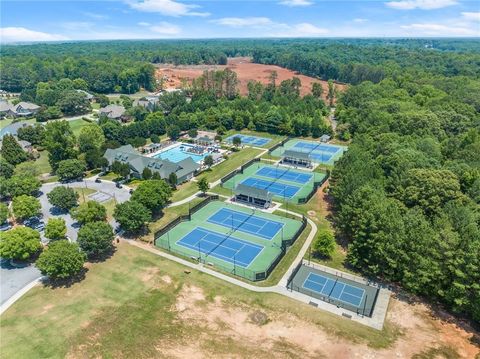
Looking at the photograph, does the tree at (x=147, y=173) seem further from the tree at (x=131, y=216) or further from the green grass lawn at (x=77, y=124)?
the green grass lawn at (x=77, y=124)

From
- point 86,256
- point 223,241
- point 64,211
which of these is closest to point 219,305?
point 223,241

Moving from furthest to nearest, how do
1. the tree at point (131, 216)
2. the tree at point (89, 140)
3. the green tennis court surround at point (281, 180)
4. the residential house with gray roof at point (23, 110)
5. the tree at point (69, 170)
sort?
the residential house with gray roof at point (23, 110) < the tree at point (89, 140) < the tree at point (69, 170) < the green tennis court surround at point (281, 180) < the tree at point (131, 216)

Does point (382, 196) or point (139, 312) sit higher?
point (382, 196)

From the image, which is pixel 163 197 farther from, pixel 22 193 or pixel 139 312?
pixel 22 193

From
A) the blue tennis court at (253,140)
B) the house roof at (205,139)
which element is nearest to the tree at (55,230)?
the house roof at (205,139)

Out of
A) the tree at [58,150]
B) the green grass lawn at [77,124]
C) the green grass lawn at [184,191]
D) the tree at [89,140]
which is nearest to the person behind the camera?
the green grass lawn at [184,191]

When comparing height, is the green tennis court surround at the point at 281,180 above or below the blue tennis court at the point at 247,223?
above

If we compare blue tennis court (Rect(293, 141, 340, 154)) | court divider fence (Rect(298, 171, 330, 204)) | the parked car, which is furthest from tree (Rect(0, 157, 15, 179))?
blue tennis court (Rect(293, 141, 340, 154))

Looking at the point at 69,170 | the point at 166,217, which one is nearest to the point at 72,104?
the point at 69,170
